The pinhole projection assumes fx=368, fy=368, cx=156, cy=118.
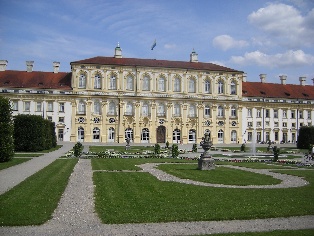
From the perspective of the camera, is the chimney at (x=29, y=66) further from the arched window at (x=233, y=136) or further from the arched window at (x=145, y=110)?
the arched window at (x=233, y=136)

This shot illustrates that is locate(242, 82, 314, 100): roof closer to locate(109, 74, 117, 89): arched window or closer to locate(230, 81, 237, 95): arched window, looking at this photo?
locate(230, 81, 237, 95): arched window

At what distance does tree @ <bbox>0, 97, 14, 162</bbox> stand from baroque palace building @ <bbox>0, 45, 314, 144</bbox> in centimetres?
3510

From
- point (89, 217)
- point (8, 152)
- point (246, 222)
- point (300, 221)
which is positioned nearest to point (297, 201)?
point (300, 221)

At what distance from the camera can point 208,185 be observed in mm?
15195

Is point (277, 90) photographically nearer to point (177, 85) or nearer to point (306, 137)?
point (177, 85)

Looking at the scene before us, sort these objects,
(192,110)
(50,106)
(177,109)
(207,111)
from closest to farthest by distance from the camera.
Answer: (50,106) < (177,109) < (192,110) < (207,111)

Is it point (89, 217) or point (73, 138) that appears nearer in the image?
point (89, 217)

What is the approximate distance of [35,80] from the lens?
62.8 m

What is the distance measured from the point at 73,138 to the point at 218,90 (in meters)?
27.4

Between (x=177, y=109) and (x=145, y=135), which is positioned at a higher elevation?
(x=177, y=109)

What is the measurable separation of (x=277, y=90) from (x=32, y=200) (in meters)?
68.1

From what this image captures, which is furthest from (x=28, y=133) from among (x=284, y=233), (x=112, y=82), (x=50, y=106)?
(x=284, y=233)

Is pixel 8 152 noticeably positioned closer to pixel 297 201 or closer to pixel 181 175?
pixel 181 175

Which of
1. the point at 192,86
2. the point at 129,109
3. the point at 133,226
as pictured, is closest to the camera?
the point at 133,226
